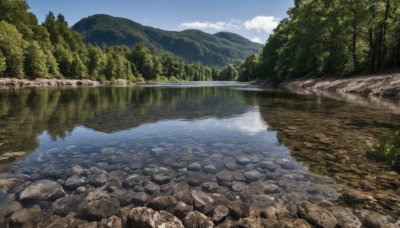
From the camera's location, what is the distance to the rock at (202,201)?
6.06 meters

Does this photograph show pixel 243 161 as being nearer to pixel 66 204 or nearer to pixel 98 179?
pixel 98 179

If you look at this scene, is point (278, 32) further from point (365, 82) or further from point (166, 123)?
point (166, 123)

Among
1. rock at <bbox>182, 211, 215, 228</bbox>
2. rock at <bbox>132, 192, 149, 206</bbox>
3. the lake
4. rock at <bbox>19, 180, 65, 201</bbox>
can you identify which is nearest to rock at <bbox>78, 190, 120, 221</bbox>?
the lake

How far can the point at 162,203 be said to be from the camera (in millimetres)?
6230

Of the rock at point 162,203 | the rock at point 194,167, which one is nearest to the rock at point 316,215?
the rock at point 162,203

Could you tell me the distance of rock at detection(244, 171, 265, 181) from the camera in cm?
774

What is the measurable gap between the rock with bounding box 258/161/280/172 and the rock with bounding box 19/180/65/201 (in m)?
5.89

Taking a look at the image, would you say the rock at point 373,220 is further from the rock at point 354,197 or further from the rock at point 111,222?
the rock at point 111,222

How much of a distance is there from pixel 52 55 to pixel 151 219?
4098 inches

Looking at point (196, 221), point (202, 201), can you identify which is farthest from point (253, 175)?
point (196, 221)

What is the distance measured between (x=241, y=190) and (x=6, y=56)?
8046cm

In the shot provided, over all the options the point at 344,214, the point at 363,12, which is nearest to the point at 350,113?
the point at 344,214

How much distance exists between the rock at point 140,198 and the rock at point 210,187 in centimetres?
155

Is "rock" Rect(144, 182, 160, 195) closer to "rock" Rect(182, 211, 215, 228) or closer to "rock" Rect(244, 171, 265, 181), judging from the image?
"rock" Rect(182, 211, 215, 228)
